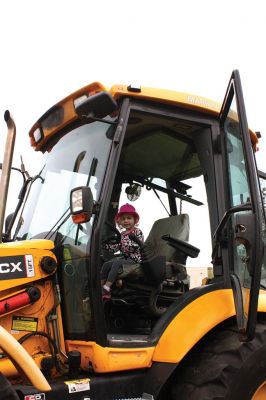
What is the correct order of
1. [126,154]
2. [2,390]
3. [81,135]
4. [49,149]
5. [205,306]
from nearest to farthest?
[2,390], [205,306], [81,135], [49,149], [126,154]

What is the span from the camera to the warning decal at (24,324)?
3.12 meters

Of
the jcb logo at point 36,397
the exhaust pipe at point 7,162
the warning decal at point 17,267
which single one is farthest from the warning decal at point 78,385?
the exhaust pipe at point 7,162

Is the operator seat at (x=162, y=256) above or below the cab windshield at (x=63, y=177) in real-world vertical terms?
below

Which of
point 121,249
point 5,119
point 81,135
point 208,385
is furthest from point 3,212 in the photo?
point 208,385

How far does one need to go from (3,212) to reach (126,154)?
155cm

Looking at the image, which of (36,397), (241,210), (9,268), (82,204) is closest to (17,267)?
(9,268)

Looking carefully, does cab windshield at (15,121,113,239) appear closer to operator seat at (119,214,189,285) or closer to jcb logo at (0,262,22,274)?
jcb logo at (0,262,22,274)

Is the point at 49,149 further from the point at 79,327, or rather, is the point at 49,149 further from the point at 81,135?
the point at 79,327

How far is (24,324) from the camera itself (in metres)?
3.14

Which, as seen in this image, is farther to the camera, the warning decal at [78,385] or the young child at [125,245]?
the young child at [125,245]

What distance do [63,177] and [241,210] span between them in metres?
1.37

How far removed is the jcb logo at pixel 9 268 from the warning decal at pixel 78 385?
770 millimetres

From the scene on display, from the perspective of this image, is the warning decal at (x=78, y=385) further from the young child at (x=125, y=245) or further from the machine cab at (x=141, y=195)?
the young child at (x=125, y=245)

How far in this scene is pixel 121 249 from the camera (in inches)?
165
